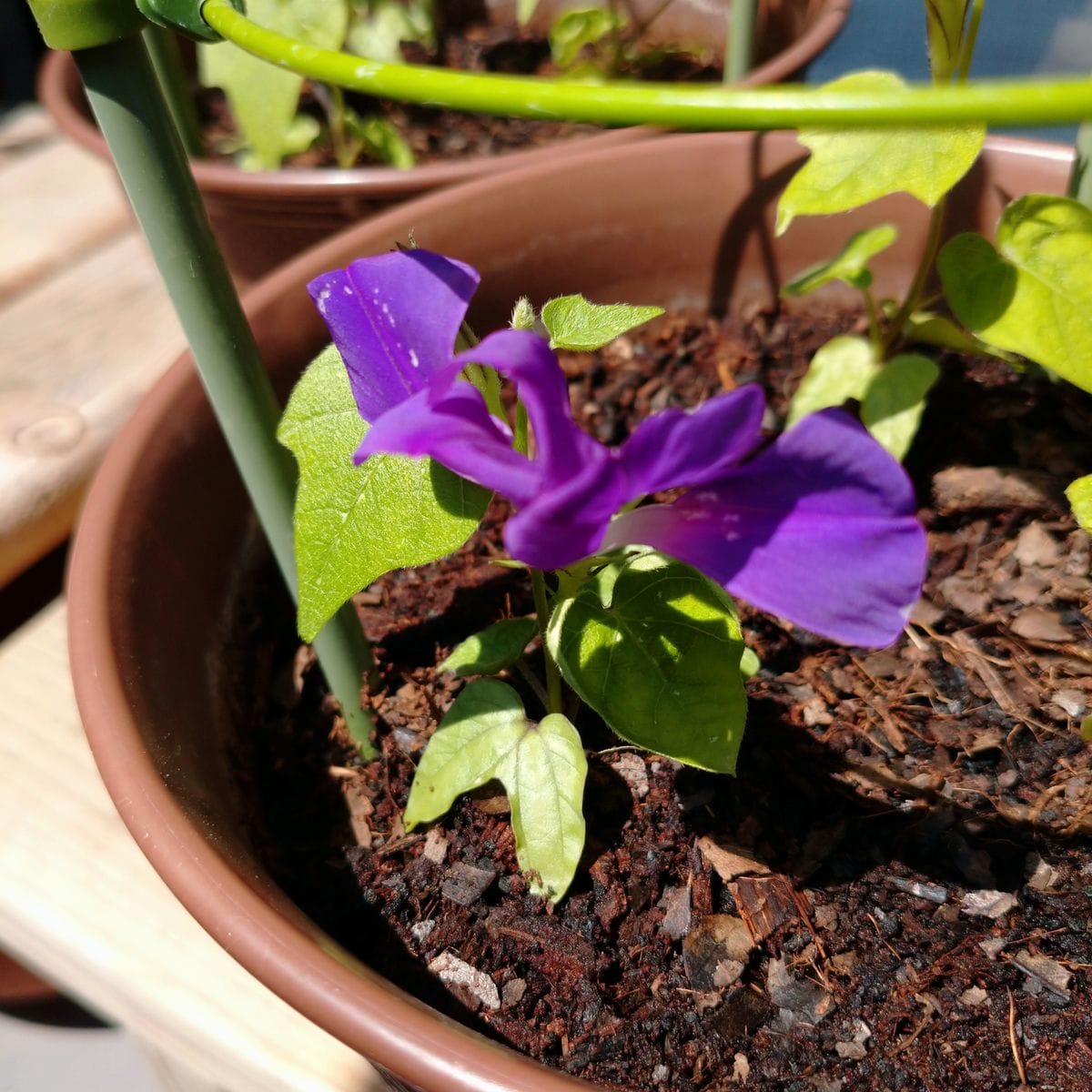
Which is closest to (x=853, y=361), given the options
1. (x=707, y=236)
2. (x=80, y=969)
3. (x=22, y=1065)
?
(x=707, y=236)

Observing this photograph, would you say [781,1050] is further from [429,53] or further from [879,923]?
[429,53]

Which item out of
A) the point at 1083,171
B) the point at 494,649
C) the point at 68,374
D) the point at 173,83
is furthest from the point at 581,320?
the point at 68,374

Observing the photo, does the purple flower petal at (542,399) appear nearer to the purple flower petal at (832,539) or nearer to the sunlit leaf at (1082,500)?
the purple flower petal at (832,539)

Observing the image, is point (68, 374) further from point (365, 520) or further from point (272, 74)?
point (365, 520)

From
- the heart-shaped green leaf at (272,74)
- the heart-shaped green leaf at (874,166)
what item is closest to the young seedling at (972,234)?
the heart-shaped green leaf at (874,166)

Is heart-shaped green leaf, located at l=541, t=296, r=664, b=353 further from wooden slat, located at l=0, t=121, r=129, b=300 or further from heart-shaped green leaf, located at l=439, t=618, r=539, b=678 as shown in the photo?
wooden slat, located at l=0, t=121, r=129, b=300

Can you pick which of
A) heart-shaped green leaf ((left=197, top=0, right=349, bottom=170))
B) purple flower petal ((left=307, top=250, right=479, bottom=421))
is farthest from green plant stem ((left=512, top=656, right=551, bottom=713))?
heart-shaped green leaf ((left=197, top=0, right=349, bottom=170))
